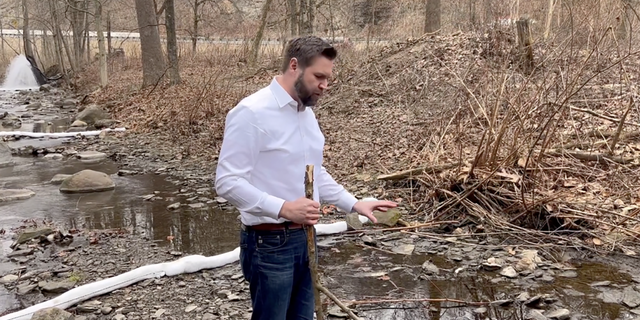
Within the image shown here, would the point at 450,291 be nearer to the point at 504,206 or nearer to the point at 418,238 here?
the point at 418,238

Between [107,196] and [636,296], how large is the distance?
691 centimetres

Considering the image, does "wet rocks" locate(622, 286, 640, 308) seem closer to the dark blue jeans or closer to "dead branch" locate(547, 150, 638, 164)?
"dead branch" locate(547, 150, 638, 164)

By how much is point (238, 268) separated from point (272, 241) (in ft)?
9.84

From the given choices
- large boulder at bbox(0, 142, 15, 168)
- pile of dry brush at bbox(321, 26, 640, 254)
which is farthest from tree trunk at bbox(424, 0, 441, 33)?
large boulder at bbox(0, 142, 15, 168)

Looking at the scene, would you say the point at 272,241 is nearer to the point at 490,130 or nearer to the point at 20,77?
the point at 490,130

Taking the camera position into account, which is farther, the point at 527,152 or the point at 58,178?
the point at 58,178

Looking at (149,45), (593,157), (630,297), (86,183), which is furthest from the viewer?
(149,45)

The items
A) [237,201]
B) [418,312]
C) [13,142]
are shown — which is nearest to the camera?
[237,201]

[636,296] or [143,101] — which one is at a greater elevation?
[143,101]

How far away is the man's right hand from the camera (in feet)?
7.91

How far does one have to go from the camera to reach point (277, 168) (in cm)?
258

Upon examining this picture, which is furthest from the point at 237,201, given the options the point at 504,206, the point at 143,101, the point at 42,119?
the point at 42,119

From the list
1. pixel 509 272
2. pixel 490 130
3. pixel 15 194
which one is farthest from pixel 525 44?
pixel 15 194

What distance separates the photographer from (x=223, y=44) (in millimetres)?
24734
